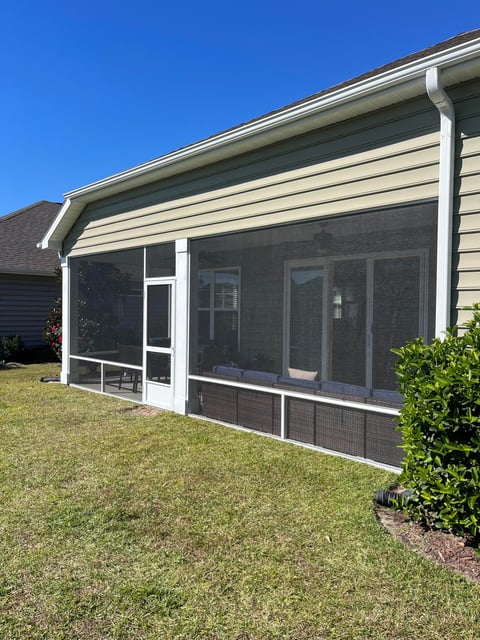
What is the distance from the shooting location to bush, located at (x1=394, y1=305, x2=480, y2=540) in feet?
8.59

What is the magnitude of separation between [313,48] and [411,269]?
27.9ft

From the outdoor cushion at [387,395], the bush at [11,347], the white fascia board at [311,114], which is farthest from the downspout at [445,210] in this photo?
the bush at [11,347]

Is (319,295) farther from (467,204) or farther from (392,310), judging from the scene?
(467,204)

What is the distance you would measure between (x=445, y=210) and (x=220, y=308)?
3.27 meters

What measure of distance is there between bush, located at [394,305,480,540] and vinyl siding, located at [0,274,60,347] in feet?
41.7

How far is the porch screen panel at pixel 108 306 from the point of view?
7312mm

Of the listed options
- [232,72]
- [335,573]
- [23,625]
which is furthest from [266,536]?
[232,72]

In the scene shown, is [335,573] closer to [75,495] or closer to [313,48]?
[75,495]

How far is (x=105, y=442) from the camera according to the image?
5020 mm

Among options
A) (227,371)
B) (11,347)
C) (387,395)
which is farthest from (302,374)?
(11,347)

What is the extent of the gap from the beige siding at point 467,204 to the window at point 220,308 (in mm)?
2926

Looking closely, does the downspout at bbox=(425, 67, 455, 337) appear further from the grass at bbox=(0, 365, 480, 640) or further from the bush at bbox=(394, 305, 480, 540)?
the grass at bbox=(0, 365, 480, 640)

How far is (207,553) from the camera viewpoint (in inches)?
106

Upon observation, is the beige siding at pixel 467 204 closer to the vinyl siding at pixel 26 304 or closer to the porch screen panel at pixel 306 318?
the porch screen panel at pixel 306 318
